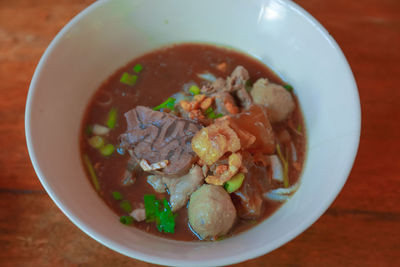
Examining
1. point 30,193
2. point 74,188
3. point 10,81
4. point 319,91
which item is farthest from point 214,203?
point 10,81

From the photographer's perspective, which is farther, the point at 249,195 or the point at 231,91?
the point at 231,91

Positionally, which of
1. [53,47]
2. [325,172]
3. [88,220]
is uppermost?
[53,47]

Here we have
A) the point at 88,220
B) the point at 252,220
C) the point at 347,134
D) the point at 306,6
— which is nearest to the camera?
the point at 88,220

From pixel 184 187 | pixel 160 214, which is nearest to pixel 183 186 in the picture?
pixel 184 187

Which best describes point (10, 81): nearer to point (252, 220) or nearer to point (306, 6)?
point (252, 220)

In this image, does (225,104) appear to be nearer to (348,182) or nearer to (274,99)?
(274,99)

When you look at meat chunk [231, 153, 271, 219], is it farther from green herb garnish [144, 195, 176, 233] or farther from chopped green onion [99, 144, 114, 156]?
chopped green onion [99, 144, 114, 156]
